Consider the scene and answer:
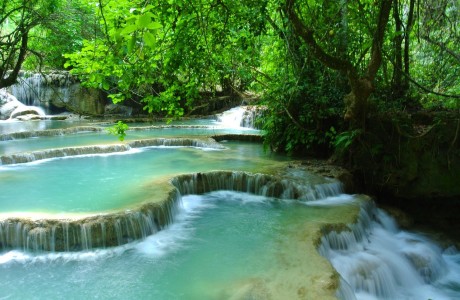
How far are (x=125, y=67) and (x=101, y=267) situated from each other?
2.49m

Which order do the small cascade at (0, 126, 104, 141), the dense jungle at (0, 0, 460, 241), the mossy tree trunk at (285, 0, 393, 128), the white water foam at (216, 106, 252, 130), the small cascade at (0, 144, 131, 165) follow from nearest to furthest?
the dense jungle at (0, 0, 460, 241) < the mossy tree trunk at (285, 0, 393, 128) < the small cascade at (0, 144, 131, 165) < the small cascade at (0, 126, 104, 141) < the white water foam at (216, 106, 252, 130)

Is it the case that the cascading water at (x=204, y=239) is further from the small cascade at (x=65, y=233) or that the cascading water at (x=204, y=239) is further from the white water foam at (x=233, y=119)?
the white water foam at (x=233, y=119)

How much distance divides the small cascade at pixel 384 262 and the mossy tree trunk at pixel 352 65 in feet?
6.68

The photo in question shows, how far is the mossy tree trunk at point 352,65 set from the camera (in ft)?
18.2

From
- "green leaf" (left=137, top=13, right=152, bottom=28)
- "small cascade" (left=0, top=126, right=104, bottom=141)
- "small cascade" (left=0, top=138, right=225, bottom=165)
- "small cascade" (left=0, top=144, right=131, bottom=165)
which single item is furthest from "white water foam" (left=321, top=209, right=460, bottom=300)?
"small cascade" (left=0, top=126, right=104, bottom=141)

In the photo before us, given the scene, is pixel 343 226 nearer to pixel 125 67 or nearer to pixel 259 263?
pixel 259 263

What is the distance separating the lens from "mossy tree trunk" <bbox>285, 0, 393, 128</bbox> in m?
5.54

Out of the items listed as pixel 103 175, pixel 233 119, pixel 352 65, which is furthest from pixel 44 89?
pixel 352 65

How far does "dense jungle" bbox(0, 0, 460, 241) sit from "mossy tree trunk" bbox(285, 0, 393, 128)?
0.02 metres

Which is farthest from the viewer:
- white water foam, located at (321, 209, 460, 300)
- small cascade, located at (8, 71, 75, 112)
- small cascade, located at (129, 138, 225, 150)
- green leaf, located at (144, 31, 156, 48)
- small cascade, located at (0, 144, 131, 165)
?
small cascade, located at (8, 71, 75, 112)

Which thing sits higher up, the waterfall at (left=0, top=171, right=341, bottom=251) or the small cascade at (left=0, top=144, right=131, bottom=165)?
the small cascade at (left=0, top=144, right=131, bottom=165)

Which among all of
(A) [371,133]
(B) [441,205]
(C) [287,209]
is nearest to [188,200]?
(C) [287,209]

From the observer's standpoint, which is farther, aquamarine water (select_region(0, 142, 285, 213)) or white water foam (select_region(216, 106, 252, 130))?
white water foam (select_region(216, 106, 252, 130))

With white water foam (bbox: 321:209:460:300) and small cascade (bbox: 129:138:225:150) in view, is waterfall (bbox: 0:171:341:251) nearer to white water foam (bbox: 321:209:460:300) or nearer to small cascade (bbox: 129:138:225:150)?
white water foam (bbox: 321:209:460:300)
